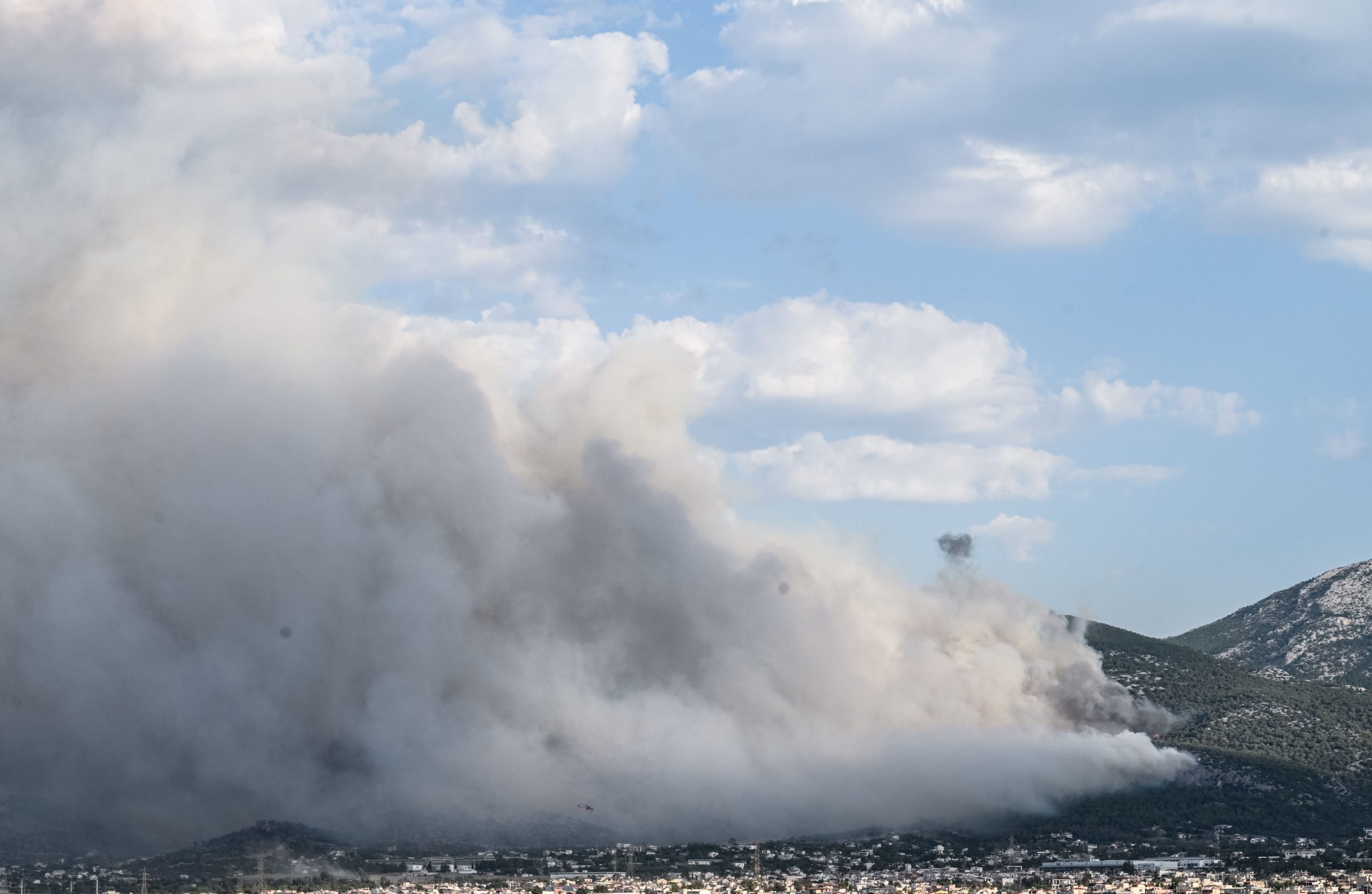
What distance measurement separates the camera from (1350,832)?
14338 centimetres

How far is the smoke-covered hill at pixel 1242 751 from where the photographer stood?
148 metres

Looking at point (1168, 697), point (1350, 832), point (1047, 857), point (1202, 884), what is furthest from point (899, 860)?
point (1168, 697)

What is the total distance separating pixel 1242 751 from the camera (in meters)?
159

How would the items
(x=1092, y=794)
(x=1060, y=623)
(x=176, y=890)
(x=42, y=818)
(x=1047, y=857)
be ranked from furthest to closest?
(x=1060, y=623) < (x=1092, y=794) < (x=1047, y=857) < (x=42, y=818) < (x=176, y=890)

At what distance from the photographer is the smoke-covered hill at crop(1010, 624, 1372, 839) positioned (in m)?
148

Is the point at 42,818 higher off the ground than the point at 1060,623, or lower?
lower

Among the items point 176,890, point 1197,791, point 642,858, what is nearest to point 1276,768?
point 1197,791

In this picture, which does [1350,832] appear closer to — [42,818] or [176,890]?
[176,890]

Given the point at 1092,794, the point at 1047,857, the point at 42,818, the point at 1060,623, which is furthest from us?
the point at 1060,623

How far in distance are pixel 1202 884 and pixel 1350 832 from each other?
3060 centimetres

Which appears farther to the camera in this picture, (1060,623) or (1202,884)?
(1060,623)

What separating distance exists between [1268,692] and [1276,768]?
728 inches

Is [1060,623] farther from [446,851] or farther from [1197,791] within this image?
[446,851]

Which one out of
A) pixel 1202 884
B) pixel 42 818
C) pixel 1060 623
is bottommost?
pixel 1202 884
